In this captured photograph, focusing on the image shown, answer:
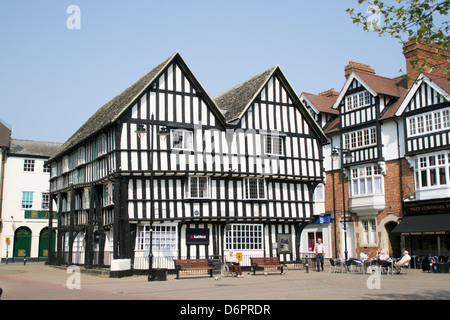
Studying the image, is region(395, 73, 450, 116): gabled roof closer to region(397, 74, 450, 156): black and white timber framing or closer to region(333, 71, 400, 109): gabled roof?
region(397, 74, 450, 156): black and white timber framing

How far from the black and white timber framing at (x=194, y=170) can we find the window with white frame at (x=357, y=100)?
17.4ft

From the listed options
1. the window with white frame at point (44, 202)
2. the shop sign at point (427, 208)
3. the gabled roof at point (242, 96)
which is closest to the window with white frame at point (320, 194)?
the shop sign at point (427, 208)

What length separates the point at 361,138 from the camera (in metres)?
34.6

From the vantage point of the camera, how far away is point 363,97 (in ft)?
113

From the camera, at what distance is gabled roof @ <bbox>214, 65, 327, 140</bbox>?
94.6ft

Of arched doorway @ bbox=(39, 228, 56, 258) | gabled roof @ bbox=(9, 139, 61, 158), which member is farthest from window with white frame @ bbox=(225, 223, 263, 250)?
gabled roof @ bbox=(9, 139, 61, 158)

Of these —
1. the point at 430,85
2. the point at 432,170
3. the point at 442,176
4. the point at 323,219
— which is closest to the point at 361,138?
the point at 432,170

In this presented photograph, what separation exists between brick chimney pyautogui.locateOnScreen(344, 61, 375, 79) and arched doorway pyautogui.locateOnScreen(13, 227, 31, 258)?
3191 centimetres

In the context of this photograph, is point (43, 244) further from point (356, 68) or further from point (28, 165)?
point (356, 68)

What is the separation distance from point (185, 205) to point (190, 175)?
1.62 meters

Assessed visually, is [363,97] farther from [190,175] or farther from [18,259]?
[18,259]

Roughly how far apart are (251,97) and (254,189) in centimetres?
538
